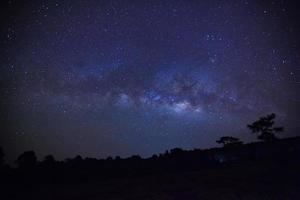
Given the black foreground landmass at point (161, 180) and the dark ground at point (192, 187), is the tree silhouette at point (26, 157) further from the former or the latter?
the dark ground at point (192, 187)

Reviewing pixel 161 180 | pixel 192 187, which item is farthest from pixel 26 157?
pixel 192 187

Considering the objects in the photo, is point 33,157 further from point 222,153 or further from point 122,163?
point 222,153

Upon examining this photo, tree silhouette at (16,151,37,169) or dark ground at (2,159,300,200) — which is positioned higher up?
tree silhouette at (16,151,37,169)

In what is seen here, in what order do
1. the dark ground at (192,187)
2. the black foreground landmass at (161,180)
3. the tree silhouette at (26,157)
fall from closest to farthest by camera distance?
1. the dark ground at (192,187)
2. the black foreground landmass at (161,180)
3. the tree silhouette at (26,157)

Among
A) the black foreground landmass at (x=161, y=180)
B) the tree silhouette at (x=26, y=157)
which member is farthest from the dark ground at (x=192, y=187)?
the tree silhouette at (x=26, y=157)

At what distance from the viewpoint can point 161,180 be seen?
17875 mm

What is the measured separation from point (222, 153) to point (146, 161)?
975 centimetres

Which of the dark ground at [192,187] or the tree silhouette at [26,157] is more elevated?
the tree silhouette at [26,157]

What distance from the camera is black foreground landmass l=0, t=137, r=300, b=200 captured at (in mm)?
13922

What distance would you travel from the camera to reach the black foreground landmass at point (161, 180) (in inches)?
548

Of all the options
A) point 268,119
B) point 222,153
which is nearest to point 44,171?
point 222,153

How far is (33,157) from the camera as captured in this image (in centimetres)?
3478

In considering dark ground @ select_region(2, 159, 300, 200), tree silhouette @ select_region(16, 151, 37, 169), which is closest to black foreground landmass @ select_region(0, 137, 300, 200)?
dark ground @ select_region(2, 159, 300, 200)

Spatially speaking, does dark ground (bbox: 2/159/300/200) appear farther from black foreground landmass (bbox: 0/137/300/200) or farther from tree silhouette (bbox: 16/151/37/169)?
tree silhouette (bbox: 16/151/37/169)
